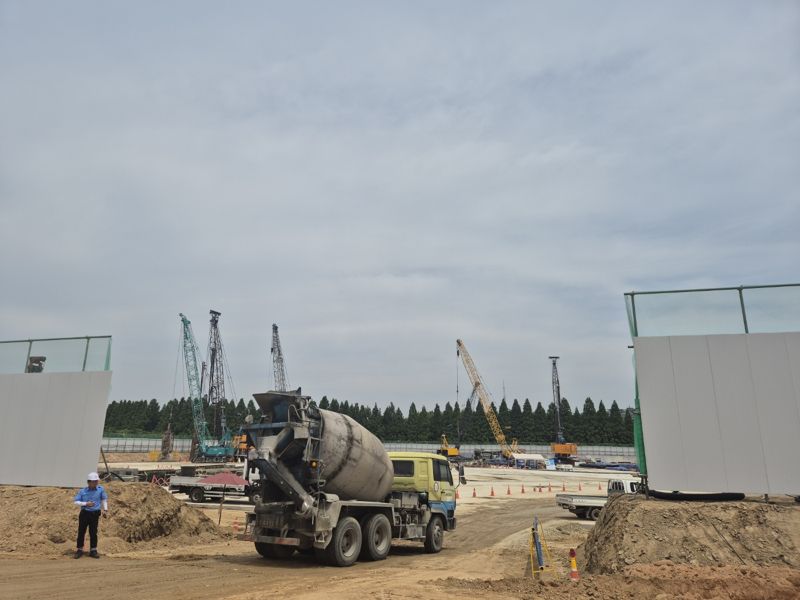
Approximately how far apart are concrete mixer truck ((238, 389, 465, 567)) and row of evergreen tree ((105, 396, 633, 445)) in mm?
109717

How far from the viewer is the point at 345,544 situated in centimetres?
1296

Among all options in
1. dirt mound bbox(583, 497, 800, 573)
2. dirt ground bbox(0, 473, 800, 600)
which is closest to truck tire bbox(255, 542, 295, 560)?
dirt ground bbox(0, 473, 800, 600)

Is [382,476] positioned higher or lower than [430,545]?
higher

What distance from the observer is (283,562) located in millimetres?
13117

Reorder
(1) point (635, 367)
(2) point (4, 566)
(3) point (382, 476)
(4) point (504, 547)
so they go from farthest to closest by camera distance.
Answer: (4) point (504, 547) < (3) point (382, 476) < (1) point (635, 367) < (2) point (4, 566)

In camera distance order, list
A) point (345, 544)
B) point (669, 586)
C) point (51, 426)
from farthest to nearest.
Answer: point (51, 426), point (345, 544), point (669, 586)

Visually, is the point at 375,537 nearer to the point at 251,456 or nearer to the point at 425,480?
the point at 425,480

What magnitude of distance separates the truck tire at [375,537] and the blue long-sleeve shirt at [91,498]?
6016 mm

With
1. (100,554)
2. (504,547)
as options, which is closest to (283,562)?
(100,554)

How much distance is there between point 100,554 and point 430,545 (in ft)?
28.5

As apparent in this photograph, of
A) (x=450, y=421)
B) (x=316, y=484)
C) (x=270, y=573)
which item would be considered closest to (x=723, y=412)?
(x=316, y=484)

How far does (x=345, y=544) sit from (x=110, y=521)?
7.06 m

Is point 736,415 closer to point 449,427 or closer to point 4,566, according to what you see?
point 4,566

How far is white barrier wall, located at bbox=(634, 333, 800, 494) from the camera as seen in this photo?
11.9 m
